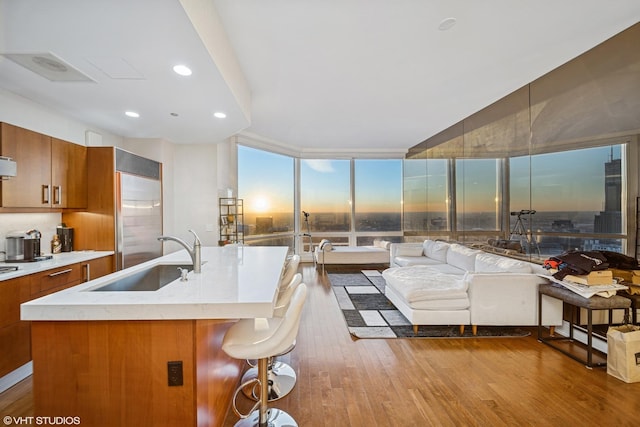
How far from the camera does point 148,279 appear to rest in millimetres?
2389

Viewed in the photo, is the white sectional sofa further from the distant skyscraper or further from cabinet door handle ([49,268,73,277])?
cabinet door handle ([49,268,73,277])

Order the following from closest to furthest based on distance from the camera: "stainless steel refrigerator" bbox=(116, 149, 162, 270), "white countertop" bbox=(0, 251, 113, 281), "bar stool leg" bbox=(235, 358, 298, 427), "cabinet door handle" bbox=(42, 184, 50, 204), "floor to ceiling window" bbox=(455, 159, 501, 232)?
"bar stool leg" bbox=(235, 358, 298, 427)
"white countertop" bbox=(0, 251, 113, 281)
"cabinet door handle" bbox=(42, 184, 50, 204)
"stainless steel refrigerator" bbox=(116, 149, 162, 270)
"floor to ceiling window" bbox=(455, 159, 501, 232)

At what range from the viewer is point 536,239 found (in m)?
3.69

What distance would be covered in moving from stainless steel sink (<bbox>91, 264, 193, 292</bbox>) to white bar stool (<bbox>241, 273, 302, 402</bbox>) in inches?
37.3

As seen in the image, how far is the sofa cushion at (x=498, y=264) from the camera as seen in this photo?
3.45 metres

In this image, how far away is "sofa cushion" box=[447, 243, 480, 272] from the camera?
4.63m

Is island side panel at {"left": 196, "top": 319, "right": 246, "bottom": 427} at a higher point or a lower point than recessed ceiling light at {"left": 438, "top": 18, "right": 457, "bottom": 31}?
lower

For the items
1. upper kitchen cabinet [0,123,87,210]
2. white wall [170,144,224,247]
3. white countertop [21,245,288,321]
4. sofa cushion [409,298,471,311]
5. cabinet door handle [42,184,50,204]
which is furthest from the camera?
white wall [170,144,224,247]

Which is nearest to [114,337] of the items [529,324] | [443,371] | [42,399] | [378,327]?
Answer: [42,399]

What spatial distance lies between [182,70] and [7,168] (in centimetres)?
168

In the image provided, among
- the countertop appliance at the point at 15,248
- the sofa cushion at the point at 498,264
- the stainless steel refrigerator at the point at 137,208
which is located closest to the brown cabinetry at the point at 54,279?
the countertop appliance at the point at 15,248

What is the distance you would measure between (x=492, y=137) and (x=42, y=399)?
213 inches

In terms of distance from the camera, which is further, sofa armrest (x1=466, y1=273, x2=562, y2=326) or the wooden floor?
sofa armrest (x1=466, y1=273, x2=562, y2=326)

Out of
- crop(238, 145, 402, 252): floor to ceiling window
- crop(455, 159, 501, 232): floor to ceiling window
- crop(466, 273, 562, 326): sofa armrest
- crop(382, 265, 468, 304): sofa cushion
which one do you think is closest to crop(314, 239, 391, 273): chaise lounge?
crop(238, 145, 402, 252): floor to ceiling window
